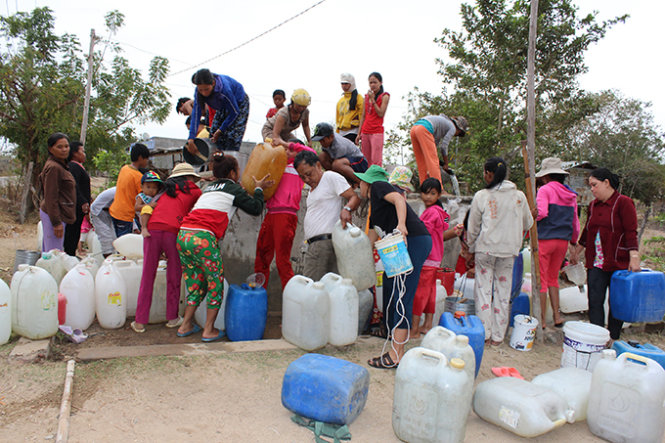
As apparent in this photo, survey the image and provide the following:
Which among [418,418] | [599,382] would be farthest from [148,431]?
[599,382]

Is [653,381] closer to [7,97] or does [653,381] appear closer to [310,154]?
[310,154]

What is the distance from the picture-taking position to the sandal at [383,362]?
3.63 m

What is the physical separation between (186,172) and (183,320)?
1463mm

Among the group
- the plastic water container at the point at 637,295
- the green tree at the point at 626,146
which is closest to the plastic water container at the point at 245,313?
the plastic water container at the point at 637,295

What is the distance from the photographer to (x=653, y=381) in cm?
268

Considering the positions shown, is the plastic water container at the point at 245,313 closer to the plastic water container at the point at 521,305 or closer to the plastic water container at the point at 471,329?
the plastic water container at the point at 471,329

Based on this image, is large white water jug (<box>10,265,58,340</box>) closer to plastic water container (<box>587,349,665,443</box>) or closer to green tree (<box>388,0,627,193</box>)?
plastic water container (<box>587,349,665,443</box>)

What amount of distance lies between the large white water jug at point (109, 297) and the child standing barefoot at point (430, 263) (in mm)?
2869

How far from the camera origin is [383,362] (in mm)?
3658

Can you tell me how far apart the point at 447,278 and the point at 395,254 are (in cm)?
202

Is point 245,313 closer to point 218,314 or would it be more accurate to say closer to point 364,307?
point 218,314

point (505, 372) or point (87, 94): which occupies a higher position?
point (87, 94)

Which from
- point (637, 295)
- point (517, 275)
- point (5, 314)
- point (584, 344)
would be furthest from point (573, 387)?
point (5, 314)

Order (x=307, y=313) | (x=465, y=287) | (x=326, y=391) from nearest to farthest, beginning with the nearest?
(x=326, y=391) < (x=307, y=313) < (x=465, y=287)
